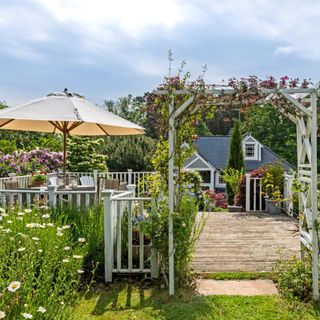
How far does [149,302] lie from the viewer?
162 inches

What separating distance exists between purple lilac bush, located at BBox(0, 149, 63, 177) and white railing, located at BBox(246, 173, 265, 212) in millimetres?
6401

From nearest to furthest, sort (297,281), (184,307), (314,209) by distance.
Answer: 1. (184,307)
2. (314,209)
3. (297,281)

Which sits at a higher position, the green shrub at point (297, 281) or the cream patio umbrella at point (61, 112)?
the cream patio umbrella at point (61, 112)

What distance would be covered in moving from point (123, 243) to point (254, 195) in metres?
6.13

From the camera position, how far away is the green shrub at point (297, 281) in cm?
419

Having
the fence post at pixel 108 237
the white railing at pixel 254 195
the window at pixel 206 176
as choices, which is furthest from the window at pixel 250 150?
the fence post at pixel 108 237

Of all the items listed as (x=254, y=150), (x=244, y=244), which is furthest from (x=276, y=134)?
(x=244, y=244)

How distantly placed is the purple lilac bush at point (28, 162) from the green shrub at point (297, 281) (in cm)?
909

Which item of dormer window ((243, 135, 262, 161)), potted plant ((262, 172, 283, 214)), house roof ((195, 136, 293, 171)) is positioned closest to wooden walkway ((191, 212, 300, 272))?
potted plant ((262, 172, 283, 214))

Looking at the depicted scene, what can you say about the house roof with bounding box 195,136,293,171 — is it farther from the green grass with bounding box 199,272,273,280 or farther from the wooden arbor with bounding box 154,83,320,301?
the wooden arbor with bounding box 154,83,320,301

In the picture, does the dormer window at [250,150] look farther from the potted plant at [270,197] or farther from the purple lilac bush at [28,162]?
the purple lilac bush at [28,162]

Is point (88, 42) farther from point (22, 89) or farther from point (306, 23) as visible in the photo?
point (22, 89)

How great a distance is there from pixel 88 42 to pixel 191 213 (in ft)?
14.2

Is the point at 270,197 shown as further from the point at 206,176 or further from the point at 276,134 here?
the point at 276,134
